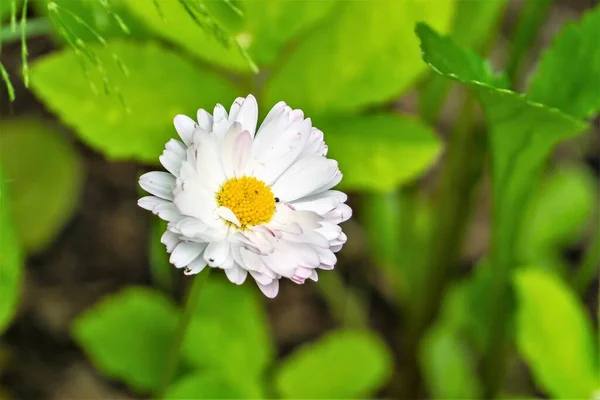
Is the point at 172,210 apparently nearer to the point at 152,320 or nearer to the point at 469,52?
the point at 469,52

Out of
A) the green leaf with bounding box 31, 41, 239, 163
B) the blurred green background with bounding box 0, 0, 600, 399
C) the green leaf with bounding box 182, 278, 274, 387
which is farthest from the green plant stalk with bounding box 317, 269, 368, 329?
the green leaf with bounding box 31, 41, 239, 163

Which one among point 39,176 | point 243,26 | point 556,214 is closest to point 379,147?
point 243,26

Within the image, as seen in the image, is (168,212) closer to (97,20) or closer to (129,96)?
(129,96)

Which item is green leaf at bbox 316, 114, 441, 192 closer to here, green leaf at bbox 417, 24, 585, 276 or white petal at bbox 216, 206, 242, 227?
green leaf at bbox 417, 24, 585, 276

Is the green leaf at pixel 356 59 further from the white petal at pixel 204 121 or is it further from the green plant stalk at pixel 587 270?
the green plant stalk at pixel 587 270

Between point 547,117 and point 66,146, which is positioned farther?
point 66,146

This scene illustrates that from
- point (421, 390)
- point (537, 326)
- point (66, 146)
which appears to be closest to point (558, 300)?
point (537, 326)
